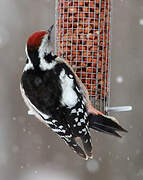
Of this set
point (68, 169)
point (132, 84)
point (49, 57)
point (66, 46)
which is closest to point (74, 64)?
point (66, 46)

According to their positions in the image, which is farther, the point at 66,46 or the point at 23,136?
the point at 23,136

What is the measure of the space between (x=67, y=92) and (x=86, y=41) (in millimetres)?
680

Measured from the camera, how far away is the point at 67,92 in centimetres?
448

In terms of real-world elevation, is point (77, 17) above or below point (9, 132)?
above

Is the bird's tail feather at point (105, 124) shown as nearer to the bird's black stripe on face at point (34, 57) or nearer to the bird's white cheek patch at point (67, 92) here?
the bird's white cheek patch at point (67, 92)

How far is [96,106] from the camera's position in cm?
495

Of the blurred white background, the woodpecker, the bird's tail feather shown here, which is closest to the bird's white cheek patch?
the woodpecker

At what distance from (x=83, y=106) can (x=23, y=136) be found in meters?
3.53

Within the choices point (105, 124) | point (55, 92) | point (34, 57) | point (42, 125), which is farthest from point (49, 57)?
point (42, 125)

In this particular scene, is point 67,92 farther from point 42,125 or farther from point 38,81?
point 42,125

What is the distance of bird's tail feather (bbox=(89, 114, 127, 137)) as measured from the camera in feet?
15.1

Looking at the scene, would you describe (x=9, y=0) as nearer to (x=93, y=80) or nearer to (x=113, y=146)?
(x=113, y=146)

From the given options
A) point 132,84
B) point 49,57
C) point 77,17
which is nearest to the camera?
point 49,57

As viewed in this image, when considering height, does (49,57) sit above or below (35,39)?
below
